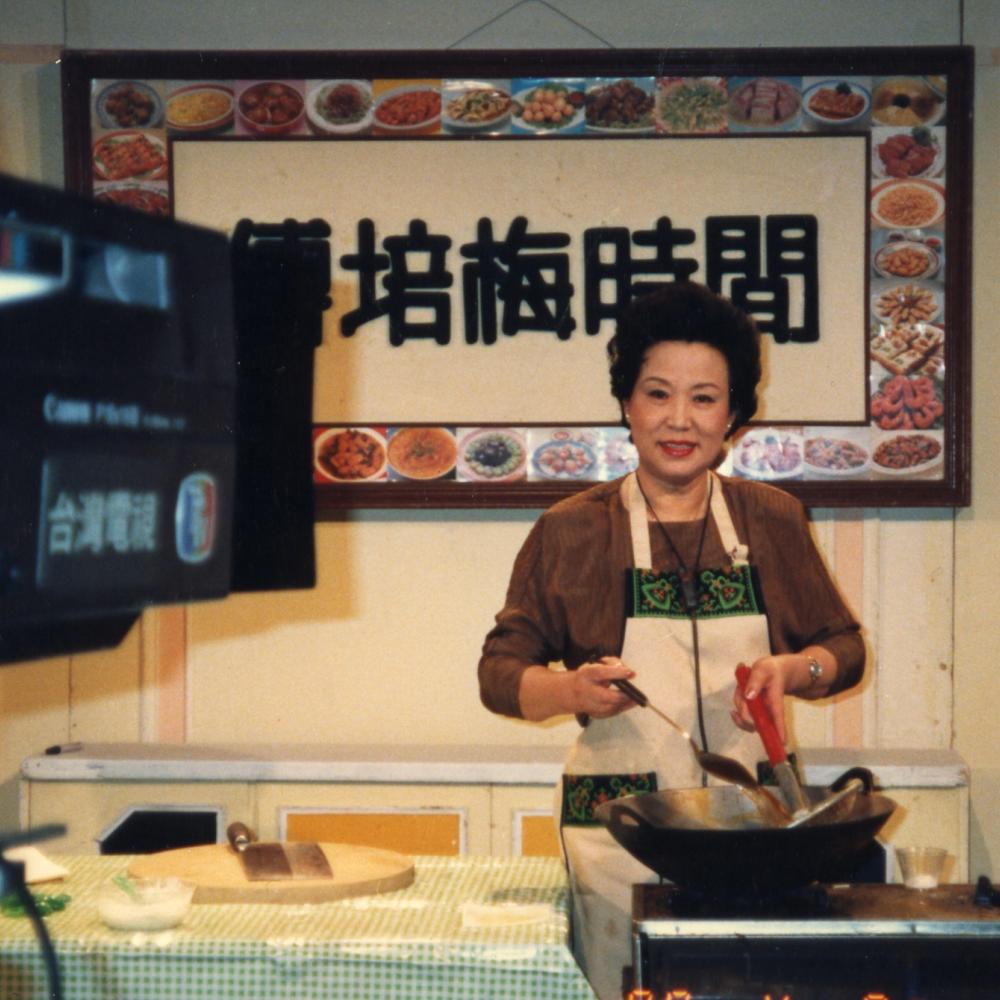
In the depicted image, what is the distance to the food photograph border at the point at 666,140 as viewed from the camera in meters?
3.15

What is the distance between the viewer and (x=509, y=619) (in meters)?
2.20

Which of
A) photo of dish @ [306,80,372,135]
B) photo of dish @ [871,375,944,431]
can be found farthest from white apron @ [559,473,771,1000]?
photo of dish @ [306,80,372,135]

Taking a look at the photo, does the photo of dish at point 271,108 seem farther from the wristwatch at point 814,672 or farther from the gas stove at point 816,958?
the gas stove at point 816,958

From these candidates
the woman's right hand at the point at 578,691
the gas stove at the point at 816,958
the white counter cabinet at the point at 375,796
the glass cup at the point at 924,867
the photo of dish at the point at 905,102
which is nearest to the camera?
the gas stove at the point at 816,958

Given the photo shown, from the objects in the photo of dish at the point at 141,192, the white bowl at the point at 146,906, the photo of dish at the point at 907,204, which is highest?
the photo of dish at the point at 141,192

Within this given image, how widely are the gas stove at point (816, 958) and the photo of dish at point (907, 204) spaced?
2.00 meters

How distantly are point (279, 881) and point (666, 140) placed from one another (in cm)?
205

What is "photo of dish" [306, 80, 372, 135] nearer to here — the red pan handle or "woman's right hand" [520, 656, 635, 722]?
"woman's right hand" [520, 656, 635, 722]

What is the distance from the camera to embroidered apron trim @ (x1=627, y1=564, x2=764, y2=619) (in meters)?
2.19

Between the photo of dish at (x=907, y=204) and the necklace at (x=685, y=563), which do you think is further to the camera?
the photo of dish at (x=907, y=204)

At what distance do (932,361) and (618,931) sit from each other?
1.68 meters

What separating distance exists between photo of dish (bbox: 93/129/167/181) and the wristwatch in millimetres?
2003

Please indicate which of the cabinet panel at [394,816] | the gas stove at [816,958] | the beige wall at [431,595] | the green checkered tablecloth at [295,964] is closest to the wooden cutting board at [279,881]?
the green checkered tablecloth at [295,964]

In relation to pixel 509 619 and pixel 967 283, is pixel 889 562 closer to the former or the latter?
pixel 967 283
